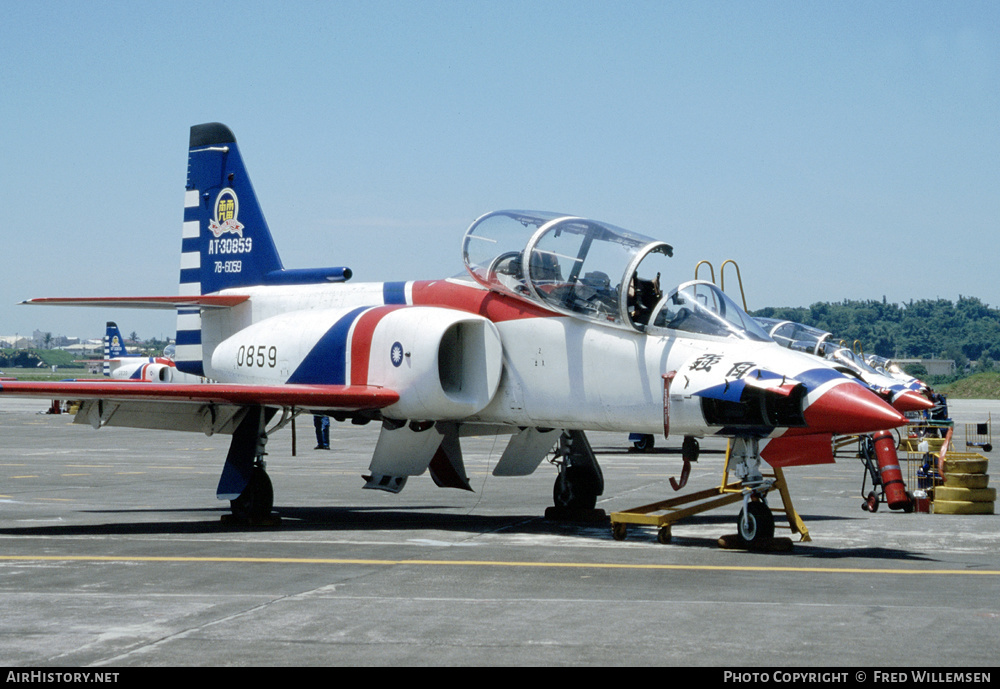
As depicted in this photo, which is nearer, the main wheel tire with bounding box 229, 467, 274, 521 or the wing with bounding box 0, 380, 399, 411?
the wing with bounding box 0, 380, 399, 411

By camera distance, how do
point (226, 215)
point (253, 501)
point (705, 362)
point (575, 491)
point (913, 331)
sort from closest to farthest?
1. point (705, 362)
2. point (253, 501)
3. point (575, 491)
4. point (226, 215)
5. point (913, 331)

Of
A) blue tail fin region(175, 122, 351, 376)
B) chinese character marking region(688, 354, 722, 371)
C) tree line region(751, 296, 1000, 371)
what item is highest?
blue tail fin region(175, 122, 351, 376)

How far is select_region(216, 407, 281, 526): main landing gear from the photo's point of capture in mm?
13273

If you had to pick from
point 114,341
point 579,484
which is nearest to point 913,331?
point 114,341

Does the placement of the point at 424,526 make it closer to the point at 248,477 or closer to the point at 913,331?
the point at 248,477

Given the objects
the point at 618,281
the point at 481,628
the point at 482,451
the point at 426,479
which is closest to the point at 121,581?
the point at 481,628

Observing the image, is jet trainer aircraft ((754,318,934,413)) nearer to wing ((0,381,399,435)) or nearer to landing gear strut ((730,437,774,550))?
landing gear strut ((730,437,774,550))

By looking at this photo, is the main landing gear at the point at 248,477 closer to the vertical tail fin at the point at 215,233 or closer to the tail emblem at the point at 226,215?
the vertical tail fin at the point at 215,233

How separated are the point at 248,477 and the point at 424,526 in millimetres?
2210

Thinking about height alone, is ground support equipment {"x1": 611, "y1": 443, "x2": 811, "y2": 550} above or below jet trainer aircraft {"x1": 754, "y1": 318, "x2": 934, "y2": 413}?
below

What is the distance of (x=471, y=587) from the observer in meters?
8.90

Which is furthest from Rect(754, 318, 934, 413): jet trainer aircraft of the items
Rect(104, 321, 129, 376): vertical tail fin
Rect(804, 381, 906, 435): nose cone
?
Rect(104, 321, 129, 376): vertical tail fin

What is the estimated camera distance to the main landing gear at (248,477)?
523 inches

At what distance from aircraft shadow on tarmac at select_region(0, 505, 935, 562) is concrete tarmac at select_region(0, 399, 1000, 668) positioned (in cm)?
5
